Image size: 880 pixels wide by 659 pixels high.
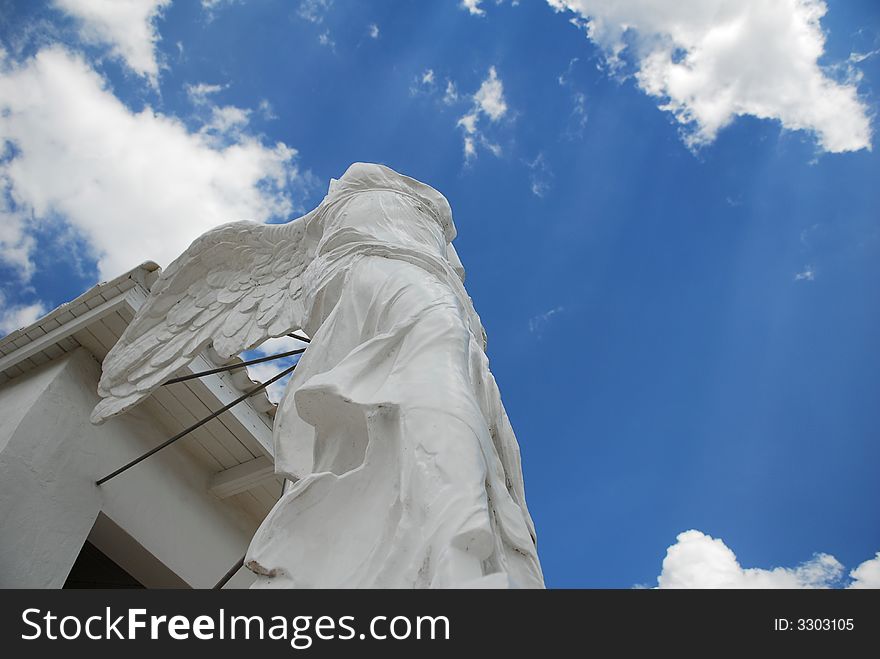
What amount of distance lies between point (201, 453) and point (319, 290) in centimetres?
329

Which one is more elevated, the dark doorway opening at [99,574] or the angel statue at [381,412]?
the dark doorway opening at [99,574]

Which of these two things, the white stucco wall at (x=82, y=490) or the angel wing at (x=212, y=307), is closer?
the angel wing at (x=212, y=307)

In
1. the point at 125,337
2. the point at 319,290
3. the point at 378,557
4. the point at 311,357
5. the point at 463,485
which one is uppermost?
the point at 125,337

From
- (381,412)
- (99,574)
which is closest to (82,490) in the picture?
(99,574)

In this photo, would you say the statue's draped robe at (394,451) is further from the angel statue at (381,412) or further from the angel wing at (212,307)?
the angel wing at (212,307)

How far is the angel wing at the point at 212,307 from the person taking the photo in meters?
3.78

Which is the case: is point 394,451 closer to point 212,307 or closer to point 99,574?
point 212,307

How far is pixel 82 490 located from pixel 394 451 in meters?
3.77

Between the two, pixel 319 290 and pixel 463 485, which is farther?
pixel 319 290

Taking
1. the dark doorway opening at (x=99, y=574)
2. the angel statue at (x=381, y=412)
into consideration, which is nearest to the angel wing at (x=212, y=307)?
the angel statue at (x=381, y=412)
